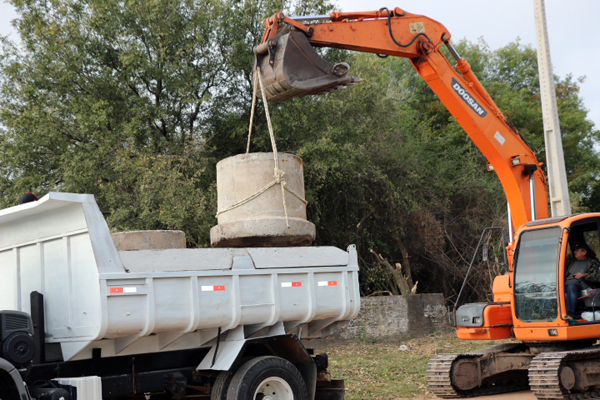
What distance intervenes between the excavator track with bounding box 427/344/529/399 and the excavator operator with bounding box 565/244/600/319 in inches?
57.6

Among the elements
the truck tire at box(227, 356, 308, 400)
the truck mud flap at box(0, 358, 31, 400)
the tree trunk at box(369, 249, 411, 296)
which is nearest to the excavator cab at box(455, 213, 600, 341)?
the truck tire at box(227, 356, 308, 400)

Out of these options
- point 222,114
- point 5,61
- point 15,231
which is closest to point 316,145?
point 222,114

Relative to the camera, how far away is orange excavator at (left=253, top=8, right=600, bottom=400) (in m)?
9.25

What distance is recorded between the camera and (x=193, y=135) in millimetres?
19500

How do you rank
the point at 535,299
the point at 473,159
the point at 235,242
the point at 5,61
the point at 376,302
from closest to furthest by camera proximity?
the point at 235,242 → the point at 535,299 → the point at 376,302 → the point at 5,61 → the point at 473,159

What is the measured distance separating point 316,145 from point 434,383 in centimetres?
937

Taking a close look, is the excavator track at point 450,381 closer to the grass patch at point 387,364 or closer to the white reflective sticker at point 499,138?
the grass patch at point 387,364

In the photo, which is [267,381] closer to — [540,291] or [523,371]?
[540,291]

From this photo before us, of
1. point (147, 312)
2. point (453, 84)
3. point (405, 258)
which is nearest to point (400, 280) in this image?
point (405, 258)

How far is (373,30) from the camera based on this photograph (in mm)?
11117

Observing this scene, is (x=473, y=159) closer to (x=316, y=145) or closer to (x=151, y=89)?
(x=316, y=145)

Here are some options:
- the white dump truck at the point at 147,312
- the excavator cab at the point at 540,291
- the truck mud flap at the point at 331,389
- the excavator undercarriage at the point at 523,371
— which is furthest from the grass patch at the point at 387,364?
the white dump truck at the point at 147,312

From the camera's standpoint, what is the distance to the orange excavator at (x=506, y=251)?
925cm

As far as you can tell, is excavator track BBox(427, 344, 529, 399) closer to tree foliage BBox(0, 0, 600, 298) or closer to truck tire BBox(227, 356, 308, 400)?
truck tire BBox(227, 356, 308, 400)
